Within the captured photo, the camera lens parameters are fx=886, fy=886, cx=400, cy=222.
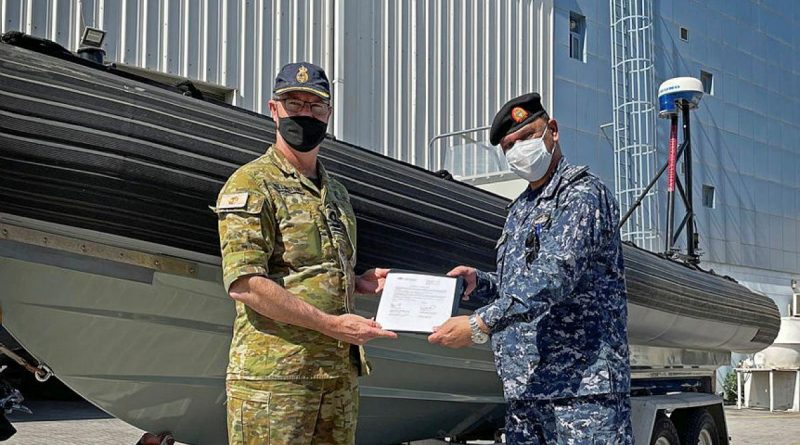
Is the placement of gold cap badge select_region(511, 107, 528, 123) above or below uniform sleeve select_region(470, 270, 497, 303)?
above

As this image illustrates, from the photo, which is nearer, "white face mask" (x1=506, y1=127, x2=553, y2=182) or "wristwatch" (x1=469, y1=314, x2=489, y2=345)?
"wristwatch" (x1=469, y1=314, x2=489, y2=345)

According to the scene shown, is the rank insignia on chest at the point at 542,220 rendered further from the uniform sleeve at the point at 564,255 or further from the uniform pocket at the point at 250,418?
the uniform pocket at the point at 250,418

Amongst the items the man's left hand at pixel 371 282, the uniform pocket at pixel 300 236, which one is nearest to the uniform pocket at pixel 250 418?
the uniform pocket at pixel 300 236

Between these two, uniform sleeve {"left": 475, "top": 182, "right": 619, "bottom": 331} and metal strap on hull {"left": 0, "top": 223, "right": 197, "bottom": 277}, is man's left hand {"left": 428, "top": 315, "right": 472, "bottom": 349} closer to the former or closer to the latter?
uniform sleeve {"left": 475, "top": 182, "right": 619, "bottom": 331}

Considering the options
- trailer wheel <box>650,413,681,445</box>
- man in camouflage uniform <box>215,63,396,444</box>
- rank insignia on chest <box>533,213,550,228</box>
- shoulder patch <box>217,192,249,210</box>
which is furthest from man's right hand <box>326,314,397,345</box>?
trailer wheel <box>650,413,681,445</box>

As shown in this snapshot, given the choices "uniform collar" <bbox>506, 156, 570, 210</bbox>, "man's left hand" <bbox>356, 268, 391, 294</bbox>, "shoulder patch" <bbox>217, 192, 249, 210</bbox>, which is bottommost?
"man's left hand" <bbox>356, 268, 391, 294</bbox>

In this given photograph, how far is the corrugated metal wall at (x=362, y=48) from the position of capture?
7.26m

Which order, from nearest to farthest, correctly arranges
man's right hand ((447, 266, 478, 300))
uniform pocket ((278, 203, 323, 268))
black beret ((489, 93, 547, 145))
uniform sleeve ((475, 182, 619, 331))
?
uniform pocket ((278, 203, 323, 268)), uniform sleeve ((475, 182, 619, 331)), black beret ((489, 93, 547, 145)), man's right hand ((447, 266, 478, 300))

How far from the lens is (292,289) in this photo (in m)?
2.34

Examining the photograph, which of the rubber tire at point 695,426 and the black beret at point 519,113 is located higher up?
the black beret at point 519,113

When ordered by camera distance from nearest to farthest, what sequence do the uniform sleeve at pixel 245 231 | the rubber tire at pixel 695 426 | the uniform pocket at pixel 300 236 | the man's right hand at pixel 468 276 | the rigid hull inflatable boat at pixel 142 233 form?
the uniform sleeve at pixel 245 231
the uniform pocket at pixel 300 236
the rigid hull inflatable boat at pixel 142 233
the man's right hand at pixel 468 276
the rubber tire at pixel 695 426

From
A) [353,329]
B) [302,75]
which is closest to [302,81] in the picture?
[302,75]

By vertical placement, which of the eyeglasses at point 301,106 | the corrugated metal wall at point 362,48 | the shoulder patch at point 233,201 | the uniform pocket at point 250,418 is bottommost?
the uniform pocket at point 250,418

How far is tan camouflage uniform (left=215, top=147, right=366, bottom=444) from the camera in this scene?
2.26 metres
